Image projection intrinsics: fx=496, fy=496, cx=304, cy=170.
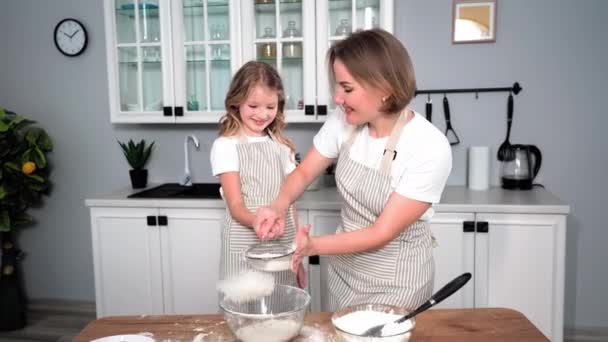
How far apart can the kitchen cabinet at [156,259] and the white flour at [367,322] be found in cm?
154

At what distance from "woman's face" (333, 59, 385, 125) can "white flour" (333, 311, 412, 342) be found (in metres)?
0.51

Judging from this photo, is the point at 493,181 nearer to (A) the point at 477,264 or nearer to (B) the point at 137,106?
(A) the point at 477,264

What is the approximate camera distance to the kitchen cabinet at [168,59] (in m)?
2.57

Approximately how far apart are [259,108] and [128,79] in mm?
1345

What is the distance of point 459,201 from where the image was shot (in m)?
2.26

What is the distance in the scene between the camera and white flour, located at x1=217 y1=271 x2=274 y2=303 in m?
1.04

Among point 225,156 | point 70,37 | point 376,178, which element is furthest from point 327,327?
point 70,37

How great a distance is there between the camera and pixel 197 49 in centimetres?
262

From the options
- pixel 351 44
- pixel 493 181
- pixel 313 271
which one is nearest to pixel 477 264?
pixel 493 181

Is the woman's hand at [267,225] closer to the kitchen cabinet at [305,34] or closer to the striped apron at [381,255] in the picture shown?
the striped apron at [381,255]

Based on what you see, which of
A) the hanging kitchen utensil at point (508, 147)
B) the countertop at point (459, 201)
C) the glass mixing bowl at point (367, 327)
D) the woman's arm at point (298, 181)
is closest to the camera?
the glass mixing bowl at point (367, 327)

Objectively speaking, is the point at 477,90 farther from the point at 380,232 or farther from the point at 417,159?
the point at 380,232

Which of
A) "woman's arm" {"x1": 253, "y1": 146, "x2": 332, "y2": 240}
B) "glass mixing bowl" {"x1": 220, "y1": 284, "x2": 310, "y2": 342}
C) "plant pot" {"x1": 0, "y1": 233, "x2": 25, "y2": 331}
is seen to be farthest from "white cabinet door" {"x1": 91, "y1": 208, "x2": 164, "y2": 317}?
"glass mixing bowl" {"x1": 220, "y1": 284, "x2": 310, "y2": 342}

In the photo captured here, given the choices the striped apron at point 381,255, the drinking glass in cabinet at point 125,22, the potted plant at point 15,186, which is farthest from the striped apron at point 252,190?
the potted plant at point 15,186
